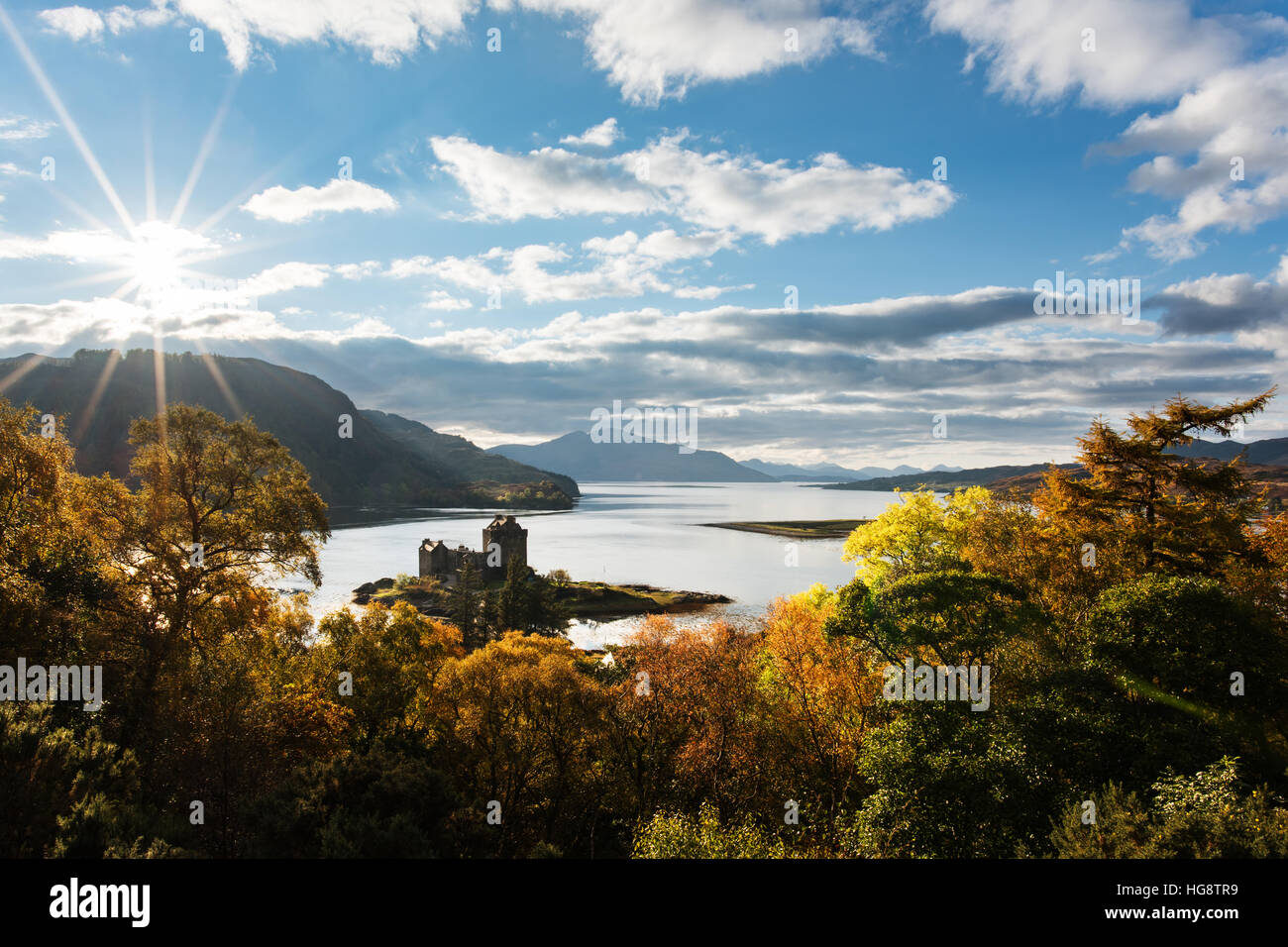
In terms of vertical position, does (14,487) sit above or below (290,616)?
above

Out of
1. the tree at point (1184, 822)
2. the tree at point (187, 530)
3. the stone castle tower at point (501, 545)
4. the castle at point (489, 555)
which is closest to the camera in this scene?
the tree at point (1184, 822)

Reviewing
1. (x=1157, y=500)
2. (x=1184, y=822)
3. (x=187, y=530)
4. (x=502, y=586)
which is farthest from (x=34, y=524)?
(x=502, y=586)

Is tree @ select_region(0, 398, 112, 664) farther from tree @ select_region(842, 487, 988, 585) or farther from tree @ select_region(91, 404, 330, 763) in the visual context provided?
tree @ select_region(842, 487, 988, 585)

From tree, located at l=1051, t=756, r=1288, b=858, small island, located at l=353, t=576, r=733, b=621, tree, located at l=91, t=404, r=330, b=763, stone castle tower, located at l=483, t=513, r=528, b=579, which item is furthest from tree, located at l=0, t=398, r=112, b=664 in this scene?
stone castle tower, located at l=483, t=513, r=528, b=579

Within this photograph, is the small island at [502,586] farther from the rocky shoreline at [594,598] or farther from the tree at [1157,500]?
the tree at [1157,500]

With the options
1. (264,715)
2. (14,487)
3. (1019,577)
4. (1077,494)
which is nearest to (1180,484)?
(1077,494)

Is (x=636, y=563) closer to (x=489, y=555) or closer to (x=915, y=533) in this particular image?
(x=489, y=555)

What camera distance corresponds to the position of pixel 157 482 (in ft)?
73.8

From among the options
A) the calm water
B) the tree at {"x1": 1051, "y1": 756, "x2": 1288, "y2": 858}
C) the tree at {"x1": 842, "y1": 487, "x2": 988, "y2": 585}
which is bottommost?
the calm water

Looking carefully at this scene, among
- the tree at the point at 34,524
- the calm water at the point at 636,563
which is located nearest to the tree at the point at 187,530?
the tree at the point at 34,524

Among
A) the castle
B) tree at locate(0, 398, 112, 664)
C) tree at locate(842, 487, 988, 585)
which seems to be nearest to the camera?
tree at locate(0, 398, 112, 664)

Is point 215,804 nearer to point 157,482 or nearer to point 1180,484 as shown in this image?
point 157,482

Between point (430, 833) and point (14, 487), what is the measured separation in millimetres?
17110
